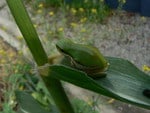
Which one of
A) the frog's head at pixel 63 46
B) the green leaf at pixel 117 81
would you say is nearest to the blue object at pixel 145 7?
the green leaf at pixel 117 81

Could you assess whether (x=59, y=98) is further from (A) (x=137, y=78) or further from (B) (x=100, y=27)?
(B) (x=100, y=27)

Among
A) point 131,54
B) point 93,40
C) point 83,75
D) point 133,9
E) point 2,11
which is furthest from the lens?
point 2,11

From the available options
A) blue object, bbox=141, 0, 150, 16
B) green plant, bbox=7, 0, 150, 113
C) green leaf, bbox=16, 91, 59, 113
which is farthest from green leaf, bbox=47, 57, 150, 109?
blue object, bbox=141, 0, 150, 16

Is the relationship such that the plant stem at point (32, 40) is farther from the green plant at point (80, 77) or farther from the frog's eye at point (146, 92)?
the frog's eye at point (146, 92)

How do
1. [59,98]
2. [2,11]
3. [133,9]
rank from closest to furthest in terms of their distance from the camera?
[59,98] → [133,9] → [2,11]

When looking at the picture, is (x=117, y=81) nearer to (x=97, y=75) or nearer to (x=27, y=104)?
(x=97, y=75)

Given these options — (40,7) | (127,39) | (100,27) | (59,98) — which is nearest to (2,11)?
(40,7)

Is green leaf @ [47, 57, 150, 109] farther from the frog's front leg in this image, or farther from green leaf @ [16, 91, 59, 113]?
green leaf @ [16, 91, 59, 113]
